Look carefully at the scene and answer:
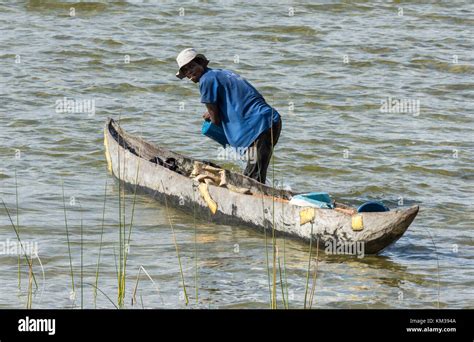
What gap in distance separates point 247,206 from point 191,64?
1306mm

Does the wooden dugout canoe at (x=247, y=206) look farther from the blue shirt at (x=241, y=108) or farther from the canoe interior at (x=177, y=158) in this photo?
the blue shirt at (x=241, y=108)

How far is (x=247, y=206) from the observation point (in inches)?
396

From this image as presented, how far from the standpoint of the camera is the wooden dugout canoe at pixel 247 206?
9.03 m

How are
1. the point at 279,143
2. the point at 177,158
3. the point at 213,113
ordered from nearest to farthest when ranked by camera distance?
the point at 213,113, the point at 177,158, the point at 279,143

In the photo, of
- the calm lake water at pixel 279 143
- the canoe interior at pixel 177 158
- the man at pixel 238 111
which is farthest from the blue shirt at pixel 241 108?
the calm lake water at pixel 279 143

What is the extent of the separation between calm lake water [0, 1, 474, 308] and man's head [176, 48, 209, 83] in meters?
1.30

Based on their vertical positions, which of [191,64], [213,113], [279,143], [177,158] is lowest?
[279,143]

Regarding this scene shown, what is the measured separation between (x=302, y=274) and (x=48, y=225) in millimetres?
2475

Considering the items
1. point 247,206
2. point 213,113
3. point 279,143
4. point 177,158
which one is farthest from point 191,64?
point 279,143

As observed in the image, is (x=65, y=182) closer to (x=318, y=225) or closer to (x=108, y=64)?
(x=318, y=225)

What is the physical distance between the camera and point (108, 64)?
17.5 meters

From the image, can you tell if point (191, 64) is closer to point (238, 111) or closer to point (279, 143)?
point (238, 111)

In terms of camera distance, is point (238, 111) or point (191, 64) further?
point (238, 111)

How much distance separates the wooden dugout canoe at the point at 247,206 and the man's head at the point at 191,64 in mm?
880
